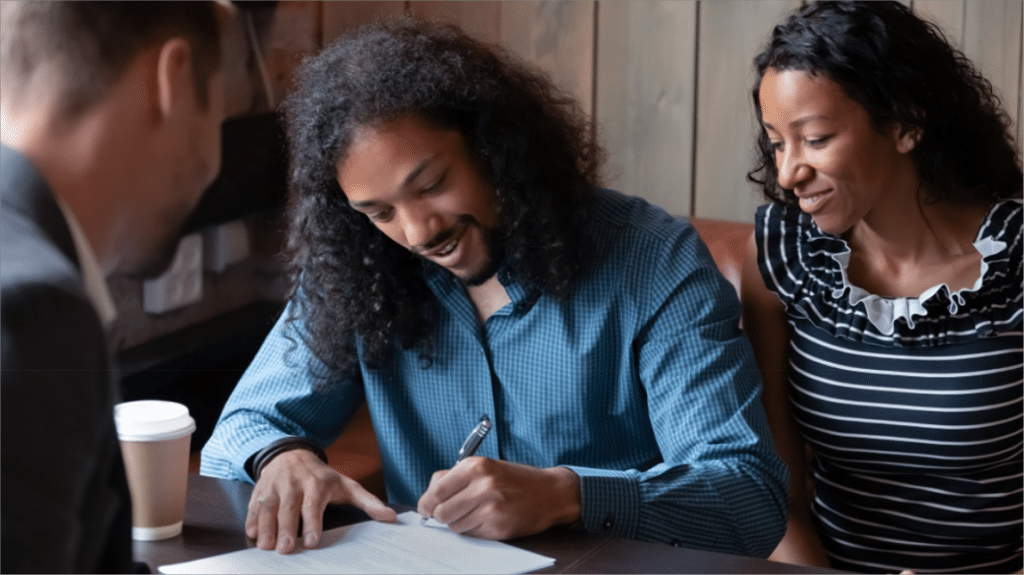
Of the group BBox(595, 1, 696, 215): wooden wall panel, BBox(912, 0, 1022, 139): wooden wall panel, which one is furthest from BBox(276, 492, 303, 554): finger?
BBox(912, 0, 1022, 139): wooden wall panel

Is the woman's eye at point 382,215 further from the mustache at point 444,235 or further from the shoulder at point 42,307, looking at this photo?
the shoulder at point 42,307

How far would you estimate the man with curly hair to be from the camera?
0.92 m

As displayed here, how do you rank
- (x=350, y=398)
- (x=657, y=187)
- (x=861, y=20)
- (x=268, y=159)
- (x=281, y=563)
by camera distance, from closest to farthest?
(x=268, y=159) → (x=281, y=563) → (x=861, y=20) → (x=350, y=398) → (x=657, y=187)

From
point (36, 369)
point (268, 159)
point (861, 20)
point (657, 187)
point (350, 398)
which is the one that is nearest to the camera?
point (36, 369)

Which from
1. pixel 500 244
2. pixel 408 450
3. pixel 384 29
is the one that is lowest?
pixel 408 450

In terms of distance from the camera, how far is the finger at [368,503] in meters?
0.76

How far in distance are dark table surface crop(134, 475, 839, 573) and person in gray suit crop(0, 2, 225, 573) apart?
0.50m

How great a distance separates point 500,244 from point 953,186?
46 centimetres

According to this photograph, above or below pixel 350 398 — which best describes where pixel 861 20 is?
above

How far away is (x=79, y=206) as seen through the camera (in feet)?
0.52

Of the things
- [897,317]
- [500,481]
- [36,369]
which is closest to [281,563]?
[500,481]

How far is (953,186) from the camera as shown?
1004 millimetres

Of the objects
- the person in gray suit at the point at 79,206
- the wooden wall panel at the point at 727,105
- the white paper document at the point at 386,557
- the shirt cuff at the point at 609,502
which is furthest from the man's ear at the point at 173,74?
the wooden wall panel at the point at 727,105

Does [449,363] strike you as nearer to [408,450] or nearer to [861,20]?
[408,450]
